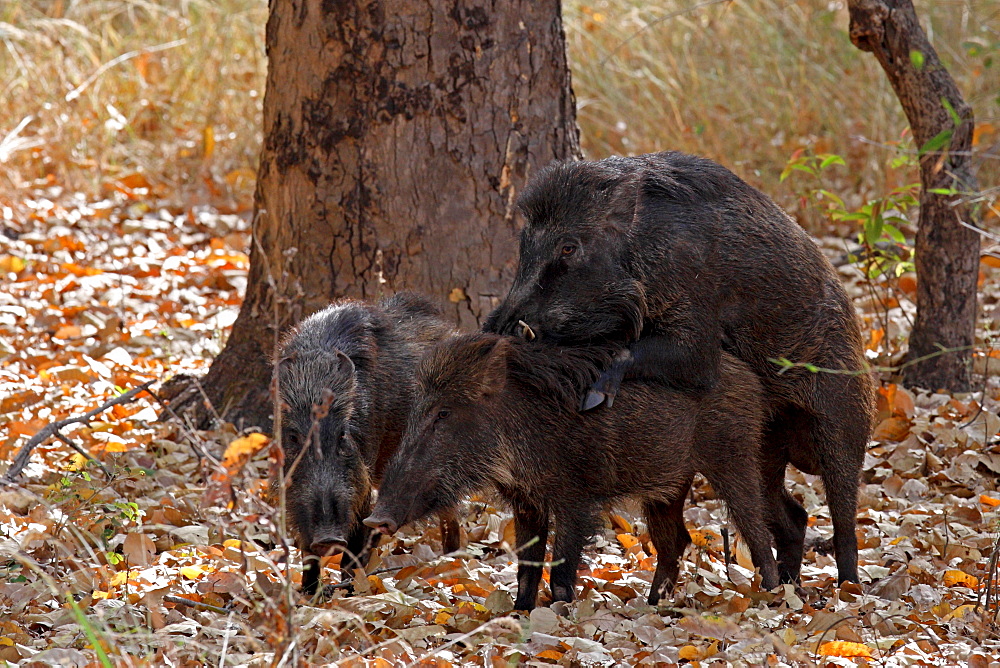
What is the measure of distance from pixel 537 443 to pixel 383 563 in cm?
94

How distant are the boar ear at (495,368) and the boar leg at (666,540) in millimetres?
760

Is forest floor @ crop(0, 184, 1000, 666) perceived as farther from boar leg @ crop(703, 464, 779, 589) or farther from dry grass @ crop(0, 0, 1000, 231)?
dry grass @ crop(0, 0, 1000, 231)

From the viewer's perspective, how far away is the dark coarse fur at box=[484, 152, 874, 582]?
397cm

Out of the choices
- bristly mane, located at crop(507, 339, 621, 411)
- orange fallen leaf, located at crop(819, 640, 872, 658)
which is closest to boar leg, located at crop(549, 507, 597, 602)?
bristly mane, located at crop(507, 339, 621, 411)

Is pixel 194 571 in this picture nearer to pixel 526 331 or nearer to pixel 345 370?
pixel 345 370

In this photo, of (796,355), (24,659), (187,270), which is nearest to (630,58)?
(187,270)

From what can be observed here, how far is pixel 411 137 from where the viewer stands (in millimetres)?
5207

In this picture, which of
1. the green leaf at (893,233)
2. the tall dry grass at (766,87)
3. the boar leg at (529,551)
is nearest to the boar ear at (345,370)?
the boar leg at (529,551)

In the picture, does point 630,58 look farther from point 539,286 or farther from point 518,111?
point 539,286

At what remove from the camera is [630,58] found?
33.2 feet

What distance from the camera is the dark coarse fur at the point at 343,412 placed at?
12.4 feet

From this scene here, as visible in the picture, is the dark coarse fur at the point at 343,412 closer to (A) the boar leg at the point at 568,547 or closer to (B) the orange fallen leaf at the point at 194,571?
(B) the orange fallen leaf at the point at 194,571

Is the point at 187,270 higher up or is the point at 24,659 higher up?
the point at 187,270

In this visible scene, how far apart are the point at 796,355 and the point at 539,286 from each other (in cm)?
102
